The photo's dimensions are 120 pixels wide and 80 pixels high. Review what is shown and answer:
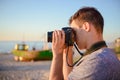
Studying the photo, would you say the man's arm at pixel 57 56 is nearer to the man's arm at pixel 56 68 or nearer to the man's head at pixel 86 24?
the man's arm at pixel 56 68

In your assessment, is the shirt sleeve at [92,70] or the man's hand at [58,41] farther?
the man's hand at [58,41]

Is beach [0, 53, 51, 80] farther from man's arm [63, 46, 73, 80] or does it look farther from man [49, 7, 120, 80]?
man [49, 7, 120, 80]

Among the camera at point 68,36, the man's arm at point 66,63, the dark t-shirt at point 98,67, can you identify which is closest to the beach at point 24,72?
the man's arm at point 66,63

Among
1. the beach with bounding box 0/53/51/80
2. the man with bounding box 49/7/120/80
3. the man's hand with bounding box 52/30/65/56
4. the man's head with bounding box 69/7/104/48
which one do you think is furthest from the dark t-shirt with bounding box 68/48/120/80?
the beach with bounding box 0/53/51/80

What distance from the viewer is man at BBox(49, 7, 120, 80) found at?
1369mm

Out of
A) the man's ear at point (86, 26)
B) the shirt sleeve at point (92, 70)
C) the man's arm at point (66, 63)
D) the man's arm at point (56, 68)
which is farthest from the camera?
the man's arm at point (66, 63)

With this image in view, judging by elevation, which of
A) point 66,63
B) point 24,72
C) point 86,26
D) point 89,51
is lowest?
point 24,72

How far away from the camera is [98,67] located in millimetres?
1361

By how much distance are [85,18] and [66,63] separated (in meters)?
0.43

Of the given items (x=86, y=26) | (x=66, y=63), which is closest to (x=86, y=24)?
(x=86, y=26)

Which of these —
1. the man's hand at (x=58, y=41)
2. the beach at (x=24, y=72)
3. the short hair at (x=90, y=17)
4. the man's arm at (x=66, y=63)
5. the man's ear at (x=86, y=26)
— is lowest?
the beach at (x=24, y=72)

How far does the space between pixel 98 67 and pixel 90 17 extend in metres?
0.30

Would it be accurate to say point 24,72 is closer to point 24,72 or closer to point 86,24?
point 24,72

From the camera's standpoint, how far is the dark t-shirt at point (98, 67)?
4.47 ft
